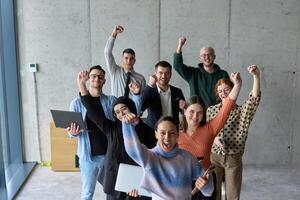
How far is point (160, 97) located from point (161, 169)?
4.96ft

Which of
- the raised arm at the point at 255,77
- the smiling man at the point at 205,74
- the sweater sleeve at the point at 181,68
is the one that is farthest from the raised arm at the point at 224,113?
the sweater sleeve at the point at 181,68

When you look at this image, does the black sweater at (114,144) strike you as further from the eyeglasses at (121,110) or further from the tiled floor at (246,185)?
the tiled floor at (246,185)

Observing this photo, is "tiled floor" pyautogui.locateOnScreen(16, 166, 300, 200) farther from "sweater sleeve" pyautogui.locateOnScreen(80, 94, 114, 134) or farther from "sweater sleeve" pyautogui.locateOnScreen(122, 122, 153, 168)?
"sweater sleeve" pyautogui.locateOnScreen(122, 122, 153, 168)

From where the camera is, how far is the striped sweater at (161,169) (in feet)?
7.65

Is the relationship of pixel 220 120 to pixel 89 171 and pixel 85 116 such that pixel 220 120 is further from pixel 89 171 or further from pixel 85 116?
pixel 89 171

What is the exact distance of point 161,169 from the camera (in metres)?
2.34

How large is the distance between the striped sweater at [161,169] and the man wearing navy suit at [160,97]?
1361 millimetres

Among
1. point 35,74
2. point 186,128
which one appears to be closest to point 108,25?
point 35,74

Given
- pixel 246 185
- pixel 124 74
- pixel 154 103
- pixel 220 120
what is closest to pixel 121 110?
pixel 220 120

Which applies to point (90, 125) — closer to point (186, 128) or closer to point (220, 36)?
point (186, 128)

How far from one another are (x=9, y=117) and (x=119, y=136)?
9.64 feet

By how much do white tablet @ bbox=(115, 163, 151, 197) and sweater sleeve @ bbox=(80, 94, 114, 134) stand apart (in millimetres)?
360

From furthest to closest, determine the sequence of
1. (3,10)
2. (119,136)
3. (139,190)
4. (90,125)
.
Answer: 1. (3,10)
2. (90,125)
3. (119,136)
4. (139,190)

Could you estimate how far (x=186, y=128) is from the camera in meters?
3.00
